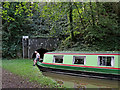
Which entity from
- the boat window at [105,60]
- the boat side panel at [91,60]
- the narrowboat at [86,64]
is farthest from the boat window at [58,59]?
the boat window at [105,60]

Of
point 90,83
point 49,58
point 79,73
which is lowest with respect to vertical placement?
point 90,83

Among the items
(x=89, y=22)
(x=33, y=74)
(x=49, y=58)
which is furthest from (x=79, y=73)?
(x=89, y=22)

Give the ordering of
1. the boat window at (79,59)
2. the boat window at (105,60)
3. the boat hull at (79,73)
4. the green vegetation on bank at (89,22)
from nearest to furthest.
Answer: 1. the boat hull at (79,73)
2. the boat window at (105,60)
3. the boat window at (79,59)
4. the green vegetation on bank at (89,22)

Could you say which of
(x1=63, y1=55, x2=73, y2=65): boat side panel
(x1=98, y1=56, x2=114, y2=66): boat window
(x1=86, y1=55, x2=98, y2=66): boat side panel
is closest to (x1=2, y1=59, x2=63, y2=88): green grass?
(x1=63, y1=55, x2=73, y2=65): boat side panel

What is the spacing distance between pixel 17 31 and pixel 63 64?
11.7m

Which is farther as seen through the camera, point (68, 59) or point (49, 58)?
point (49, 58)

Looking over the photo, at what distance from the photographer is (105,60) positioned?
8.66 meters

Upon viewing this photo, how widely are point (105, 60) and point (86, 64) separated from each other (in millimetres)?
1263

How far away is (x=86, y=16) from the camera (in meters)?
12.9

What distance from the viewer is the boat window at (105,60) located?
8.36 m

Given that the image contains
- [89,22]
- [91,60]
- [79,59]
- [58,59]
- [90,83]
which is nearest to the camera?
[90,83]

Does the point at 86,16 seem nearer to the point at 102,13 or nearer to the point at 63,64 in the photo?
the point at 102,13

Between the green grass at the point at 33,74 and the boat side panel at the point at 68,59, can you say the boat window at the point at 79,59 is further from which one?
the green grass at the point at 33,74

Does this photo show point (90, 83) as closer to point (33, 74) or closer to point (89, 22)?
point (33, 74)
